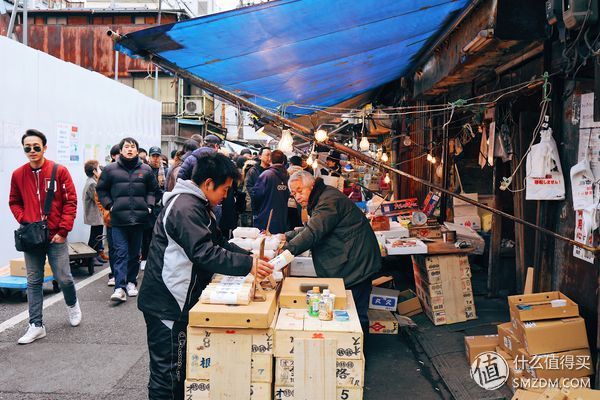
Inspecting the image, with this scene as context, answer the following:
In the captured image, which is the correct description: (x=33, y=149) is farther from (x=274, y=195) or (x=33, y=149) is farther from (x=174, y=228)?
(x=274, y=195)

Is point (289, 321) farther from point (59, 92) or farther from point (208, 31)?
point (59, 92)

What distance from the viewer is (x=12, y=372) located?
185 inches

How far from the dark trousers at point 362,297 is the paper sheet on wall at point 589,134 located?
2281mm

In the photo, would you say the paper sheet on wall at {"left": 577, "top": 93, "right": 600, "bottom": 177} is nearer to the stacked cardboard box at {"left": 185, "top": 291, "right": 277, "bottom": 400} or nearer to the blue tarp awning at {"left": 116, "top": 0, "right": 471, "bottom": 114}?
the blue tarp awning at {"left": 116, "top": 0, "right": 471, "bottom": 114}

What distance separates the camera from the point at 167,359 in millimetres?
3205

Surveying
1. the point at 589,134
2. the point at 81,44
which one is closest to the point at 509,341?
the point at 589,134

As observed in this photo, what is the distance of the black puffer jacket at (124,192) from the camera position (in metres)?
7.16

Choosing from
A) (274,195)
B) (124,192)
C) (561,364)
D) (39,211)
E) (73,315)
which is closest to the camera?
(561,364)

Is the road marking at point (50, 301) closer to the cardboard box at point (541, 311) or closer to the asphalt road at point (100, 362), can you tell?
the asphalt road at point (100, 362)

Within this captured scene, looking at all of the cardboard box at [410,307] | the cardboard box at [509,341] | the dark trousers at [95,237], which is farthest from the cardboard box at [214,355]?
the dark trousers at [95,237]

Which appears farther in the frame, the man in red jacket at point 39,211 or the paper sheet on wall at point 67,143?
the paper sheet on wall at point 67,143

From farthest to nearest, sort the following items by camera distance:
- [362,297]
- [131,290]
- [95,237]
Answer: [95,237]
[131,290]
[362,297]

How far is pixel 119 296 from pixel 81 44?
88.5 ft

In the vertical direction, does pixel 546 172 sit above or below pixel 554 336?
above
